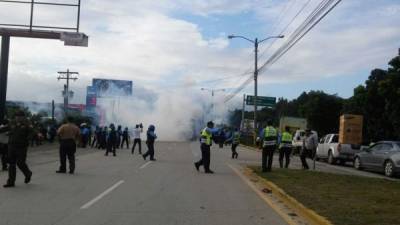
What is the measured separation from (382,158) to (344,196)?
12.6 m

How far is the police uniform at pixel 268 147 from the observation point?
1989cm

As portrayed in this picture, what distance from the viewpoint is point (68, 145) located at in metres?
18.1

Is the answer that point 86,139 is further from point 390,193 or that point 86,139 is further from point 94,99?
point 94,99

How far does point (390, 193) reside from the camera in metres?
14.1

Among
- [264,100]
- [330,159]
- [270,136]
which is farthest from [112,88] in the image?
[270,136]

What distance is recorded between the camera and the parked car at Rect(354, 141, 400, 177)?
77.9ft

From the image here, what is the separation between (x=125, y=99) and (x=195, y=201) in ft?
246

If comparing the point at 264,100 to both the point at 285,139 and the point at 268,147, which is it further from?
the point at 268,147

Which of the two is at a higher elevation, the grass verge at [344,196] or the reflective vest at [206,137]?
the reflective vest at [206,137]

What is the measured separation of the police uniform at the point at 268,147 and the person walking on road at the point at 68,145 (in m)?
6.09

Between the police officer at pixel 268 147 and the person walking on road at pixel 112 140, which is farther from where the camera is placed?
the person walking on road at pixel 112 140

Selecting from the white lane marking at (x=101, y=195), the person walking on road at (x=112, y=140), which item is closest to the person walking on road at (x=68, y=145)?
the white lane marking at (x=101, y=195)

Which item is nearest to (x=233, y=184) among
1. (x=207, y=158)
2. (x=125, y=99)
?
(x=207, y=158)

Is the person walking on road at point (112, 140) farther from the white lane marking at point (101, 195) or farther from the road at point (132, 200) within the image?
the white lane marking at point (101, 195)
